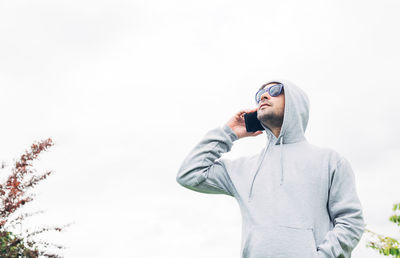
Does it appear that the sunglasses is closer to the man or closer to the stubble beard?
the man

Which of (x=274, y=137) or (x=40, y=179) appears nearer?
(x=274, y=137)

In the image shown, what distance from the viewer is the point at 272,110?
3838mm

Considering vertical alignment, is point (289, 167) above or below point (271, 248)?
above

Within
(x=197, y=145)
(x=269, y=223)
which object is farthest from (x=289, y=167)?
(x=197, y=145)

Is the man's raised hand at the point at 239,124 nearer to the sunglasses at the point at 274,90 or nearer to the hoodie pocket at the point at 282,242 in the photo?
the sunglasses at the point at 274,90

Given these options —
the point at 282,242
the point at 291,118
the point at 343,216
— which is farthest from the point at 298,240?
the point at 291,118

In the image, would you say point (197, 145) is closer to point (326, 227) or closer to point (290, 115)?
point (290, 115)

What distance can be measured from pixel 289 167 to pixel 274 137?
14.5 inches

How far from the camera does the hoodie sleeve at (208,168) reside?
3.89m

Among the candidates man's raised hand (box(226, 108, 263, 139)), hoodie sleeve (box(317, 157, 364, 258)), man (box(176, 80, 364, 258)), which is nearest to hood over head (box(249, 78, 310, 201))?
man (box(176, 80, 364, 258))

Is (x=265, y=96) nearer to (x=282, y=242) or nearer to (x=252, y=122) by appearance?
(x=252, y=122)

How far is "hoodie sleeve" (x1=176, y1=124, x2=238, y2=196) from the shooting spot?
389 cm

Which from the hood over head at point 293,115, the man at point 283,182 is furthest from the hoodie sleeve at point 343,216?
the hood over head at point 293,115

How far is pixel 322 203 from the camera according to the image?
11.4 feet
